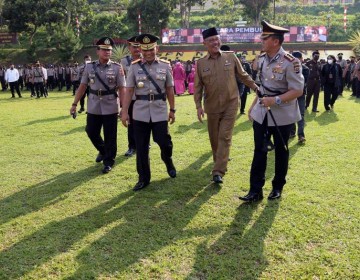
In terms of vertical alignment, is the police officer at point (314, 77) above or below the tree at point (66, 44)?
below

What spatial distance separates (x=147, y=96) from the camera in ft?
15.7

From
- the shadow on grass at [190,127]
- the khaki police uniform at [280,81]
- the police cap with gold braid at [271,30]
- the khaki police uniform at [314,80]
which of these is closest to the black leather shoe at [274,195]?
the khaki police uniform at [280,81]

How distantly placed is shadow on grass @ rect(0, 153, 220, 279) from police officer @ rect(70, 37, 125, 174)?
1.30 metres

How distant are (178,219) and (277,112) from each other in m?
1.57

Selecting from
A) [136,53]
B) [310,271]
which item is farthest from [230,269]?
[136,53]

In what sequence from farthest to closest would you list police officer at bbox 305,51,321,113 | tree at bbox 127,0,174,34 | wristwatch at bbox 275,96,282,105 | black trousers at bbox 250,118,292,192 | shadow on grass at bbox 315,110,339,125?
1. tree at bbox 127,0,174,34
2. police officer at bbox 305,51,321,113
3. shadow on grass at bbox 315,110,339,125
4. black trousers at bbox 250,118,292,192
5. wristwatch at bbox 275,96,282,105

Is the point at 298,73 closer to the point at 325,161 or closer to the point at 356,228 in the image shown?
the point at 356,228

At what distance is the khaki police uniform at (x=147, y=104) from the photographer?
4762 millimetres

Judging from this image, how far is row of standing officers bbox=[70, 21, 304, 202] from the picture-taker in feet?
13.3

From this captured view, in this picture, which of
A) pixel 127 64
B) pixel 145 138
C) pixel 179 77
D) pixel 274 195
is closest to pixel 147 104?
pixel 145 138

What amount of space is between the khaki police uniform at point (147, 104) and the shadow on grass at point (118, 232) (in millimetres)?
585

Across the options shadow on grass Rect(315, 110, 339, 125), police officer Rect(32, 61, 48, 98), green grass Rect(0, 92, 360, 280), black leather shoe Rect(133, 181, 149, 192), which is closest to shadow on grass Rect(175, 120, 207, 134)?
green grass Rect(0, 92, 360, 280)

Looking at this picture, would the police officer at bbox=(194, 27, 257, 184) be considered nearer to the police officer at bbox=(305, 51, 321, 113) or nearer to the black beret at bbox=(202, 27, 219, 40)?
the black beret at bbox=(202, 27, 219, 40)

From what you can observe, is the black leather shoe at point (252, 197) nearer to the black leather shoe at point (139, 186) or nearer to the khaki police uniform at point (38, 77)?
the black leather shoe at point (139, 186)
